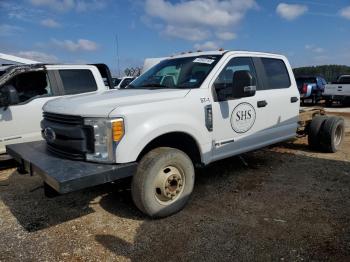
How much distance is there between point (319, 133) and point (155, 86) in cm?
374

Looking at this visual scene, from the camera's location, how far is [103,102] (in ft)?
11.7

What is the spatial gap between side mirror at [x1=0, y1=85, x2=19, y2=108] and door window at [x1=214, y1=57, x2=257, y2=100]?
130 inches

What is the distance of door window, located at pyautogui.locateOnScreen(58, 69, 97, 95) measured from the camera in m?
6.31

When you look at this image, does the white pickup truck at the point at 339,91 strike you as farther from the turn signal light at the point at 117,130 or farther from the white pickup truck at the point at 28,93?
the turn signal light at the point at 117,130

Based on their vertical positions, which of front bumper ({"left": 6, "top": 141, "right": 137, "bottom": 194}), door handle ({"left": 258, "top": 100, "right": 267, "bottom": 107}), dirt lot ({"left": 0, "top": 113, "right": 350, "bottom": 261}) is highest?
door handle ({"left": 258, "top": 100, "right": 267, "bottom": 107})

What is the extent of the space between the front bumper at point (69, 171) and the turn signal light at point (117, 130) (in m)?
0.27

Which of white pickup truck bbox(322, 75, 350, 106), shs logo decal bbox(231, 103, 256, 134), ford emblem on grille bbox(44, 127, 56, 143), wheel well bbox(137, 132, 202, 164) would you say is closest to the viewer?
ford emblem on grille bbox(44, 127, 56, 143)

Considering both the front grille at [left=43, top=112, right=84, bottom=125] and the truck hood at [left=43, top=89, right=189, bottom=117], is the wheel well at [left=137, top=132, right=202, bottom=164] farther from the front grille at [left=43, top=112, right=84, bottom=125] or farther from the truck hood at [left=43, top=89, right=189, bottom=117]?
the front grille at [left=43, top=112, right=84, bottom=125]

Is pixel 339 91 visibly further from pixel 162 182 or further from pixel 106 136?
pixel 106 136

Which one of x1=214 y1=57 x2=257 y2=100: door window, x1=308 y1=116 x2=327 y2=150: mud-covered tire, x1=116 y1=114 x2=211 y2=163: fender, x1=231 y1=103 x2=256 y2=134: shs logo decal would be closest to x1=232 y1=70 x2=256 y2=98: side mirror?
x1=214 y1=57 x2=257 y2=100: door window

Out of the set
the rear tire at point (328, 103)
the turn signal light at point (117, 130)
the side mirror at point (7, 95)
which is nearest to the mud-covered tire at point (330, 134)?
the turn signal light at point (117, 130)

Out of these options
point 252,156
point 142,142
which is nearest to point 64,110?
point 142,142

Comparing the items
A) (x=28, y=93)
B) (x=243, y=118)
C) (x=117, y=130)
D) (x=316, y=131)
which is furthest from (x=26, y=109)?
(x=316, y=131)

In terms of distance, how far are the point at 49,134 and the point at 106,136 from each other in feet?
3.11
